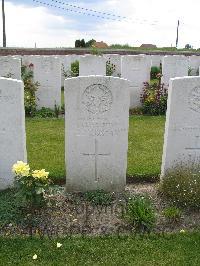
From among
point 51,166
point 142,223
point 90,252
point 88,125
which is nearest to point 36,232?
point 90,252

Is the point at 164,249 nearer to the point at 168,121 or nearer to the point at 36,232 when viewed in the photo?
the point at 36,232

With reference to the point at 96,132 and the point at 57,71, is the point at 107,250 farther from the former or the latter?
the point at 57,71

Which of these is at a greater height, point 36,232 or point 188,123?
point 188,123

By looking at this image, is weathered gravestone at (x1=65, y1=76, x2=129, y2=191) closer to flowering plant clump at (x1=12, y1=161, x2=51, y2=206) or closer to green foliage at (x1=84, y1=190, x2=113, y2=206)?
green foliage at (x1=84, y1=190, x2=113, y2=206)

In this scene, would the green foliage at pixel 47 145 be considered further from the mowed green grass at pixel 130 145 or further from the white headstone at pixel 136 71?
the white headstone at pixel 136 71

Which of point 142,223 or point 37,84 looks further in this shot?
point 37,84

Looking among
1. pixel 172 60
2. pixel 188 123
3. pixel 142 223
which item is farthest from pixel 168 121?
pixel 172 60

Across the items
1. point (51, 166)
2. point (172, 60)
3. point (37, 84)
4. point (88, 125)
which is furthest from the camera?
point (172, 60)

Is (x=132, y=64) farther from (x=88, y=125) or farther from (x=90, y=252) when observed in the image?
(x=90, y=252)

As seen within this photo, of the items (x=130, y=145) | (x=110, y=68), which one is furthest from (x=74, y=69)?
(x=130, y=145)

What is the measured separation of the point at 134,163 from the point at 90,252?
2927 millimetres

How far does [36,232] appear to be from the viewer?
480cm

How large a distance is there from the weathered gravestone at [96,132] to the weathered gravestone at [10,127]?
63 cm

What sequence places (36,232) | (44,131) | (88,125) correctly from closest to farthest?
(36,232) < (88,125) < (44,131)
